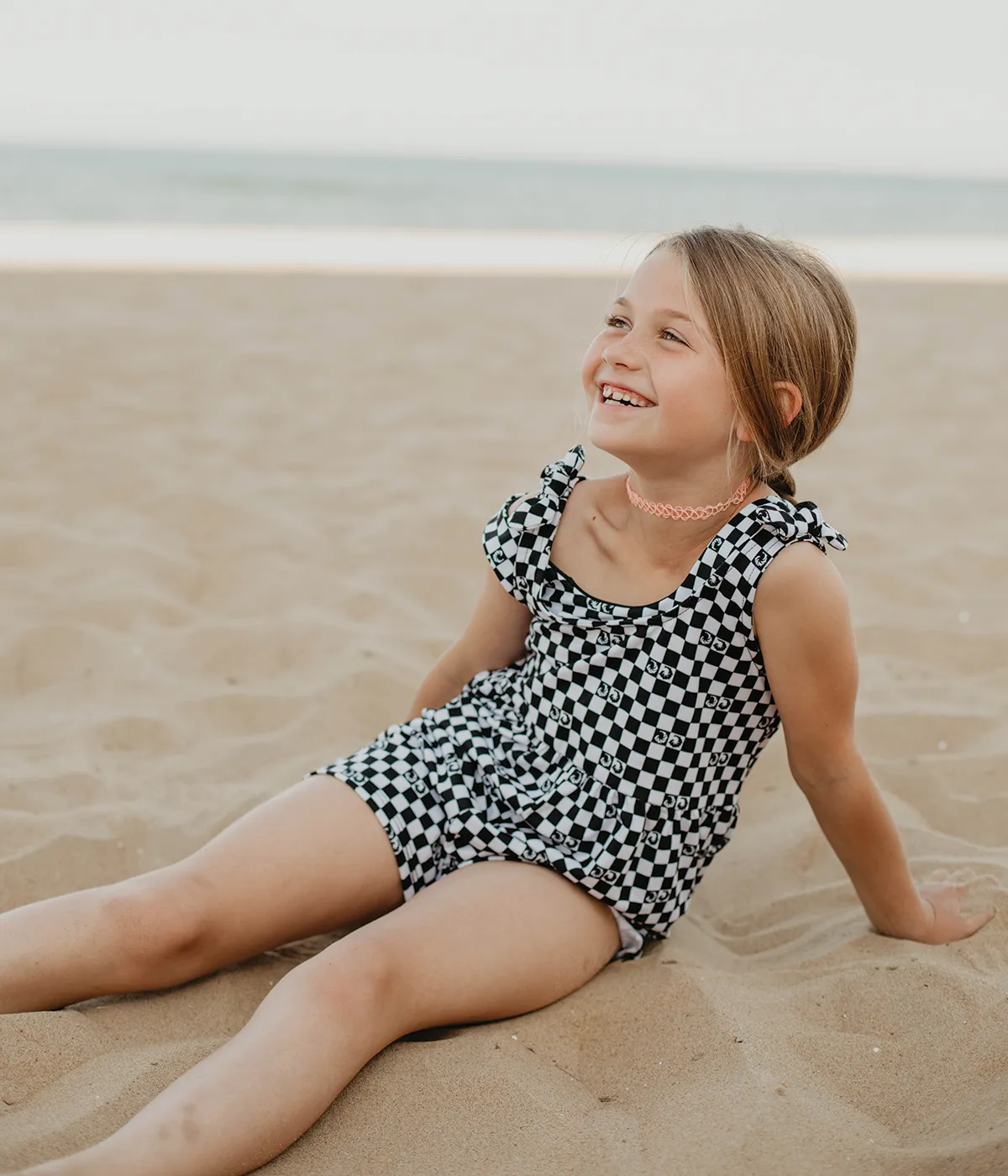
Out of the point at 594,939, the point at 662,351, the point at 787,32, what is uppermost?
the point at 787,32

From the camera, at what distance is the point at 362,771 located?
5.84 feet

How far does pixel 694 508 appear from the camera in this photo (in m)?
1.72

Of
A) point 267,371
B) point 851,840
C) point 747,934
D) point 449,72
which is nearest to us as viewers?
point 851,840

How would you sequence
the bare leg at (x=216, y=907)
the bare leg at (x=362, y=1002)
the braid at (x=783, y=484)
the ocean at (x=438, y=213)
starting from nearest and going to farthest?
the bare leg at (x=362, y=1002) → the bare leg at (x=216, y=907) → the braid at (x=783, y=484) → the ocean at (x=438, y=213)

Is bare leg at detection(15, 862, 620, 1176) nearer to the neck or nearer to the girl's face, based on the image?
the neck

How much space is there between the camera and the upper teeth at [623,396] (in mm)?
1656

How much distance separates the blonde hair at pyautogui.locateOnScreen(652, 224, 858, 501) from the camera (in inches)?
64.2

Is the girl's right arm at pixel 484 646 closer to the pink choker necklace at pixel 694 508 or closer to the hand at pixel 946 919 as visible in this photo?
the pink choker necklace at pixel 694 508

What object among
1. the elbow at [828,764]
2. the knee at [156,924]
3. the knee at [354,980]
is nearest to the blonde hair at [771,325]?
the elbow at [828,764]

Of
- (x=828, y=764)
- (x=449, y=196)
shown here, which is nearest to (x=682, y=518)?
(x=828, y=764)

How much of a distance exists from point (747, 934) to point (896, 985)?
1.02 ft

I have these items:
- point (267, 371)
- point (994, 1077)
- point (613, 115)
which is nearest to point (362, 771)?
point (994, 1077)

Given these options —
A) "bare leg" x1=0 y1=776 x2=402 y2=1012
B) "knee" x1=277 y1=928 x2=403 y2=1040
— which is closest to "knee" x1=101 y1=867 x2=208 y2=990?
"bare leg" x1=0 y1=776 x2=402 y2=1012

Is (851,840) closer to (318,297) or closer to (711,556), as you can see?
(711,556)
